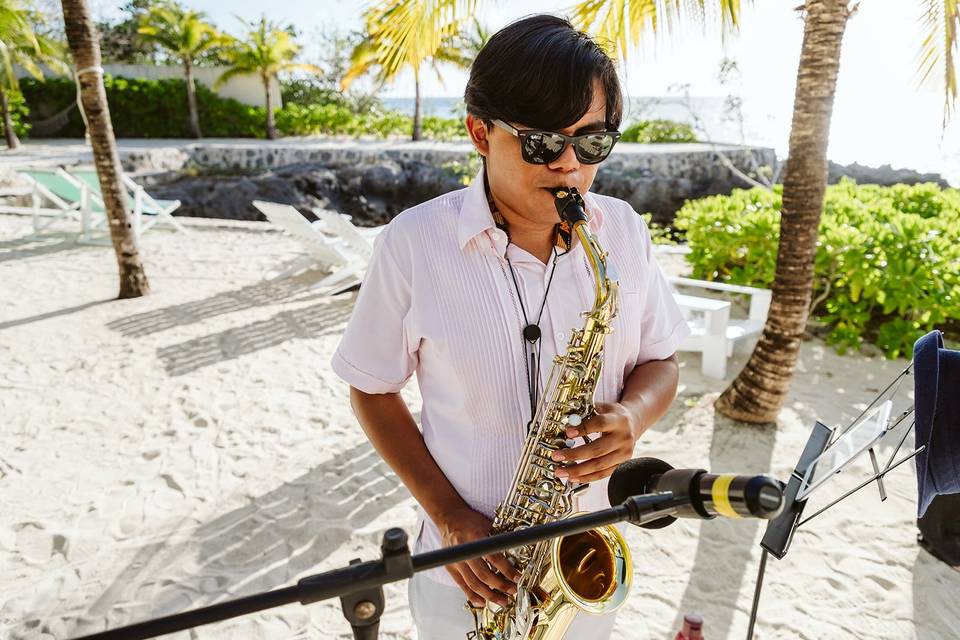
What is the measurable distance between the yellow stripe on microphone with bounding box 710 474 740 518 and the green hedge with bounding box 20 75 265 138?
91.9 feet

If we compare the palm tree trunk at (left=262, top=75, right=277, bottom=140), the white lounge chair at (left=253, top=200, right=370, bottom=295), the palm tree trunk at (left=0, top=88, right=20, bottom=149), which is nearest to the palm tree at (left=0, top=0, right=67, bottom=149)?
the palm tree trunk at (left=0, top=88, right=20, bottom=149)

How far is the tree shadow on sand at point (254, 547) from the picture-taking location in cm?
310

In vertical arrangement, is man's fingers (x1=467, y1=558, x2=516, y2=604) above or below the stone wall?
above

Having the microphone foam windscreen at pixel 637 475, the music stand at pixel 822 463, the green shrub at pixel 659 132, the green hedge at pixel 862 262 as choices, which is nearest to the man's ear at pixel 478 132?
the microphone foam windscreen at pixel 637 475

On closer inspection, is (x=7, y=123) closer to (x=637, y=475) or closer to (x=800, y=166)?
(x=800, y=166)

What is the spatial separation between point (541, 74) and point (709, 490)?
895 millimetres

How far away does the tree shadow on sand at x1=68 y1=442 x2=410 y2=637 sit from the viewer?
10.2 ft

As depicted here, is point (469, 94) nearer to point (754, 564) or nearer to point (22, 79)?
point (754, 564)

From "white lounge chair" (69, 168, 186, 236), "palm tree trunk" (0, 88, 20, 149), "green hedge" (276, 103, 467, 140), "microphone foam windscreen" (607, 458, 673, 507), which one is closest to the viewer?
"microphone foam windscreen" (607, 458, 673, 507)

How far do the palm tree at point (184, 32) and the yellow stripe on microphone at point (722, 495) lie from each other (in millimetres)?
27718

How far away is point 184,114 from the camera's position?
2652cm

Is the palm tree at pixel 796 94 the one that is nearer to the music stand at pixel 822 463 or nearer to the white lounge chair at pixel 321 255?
the music stand at pixel 822 463

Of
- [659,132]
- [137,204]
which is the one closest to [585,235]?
[137,204]

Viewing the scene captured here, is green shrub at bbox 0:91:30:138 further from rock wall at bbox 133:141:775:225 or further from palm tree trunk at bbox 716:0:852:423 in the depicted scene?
palm tree trunk at bbox 716:0:852:423
